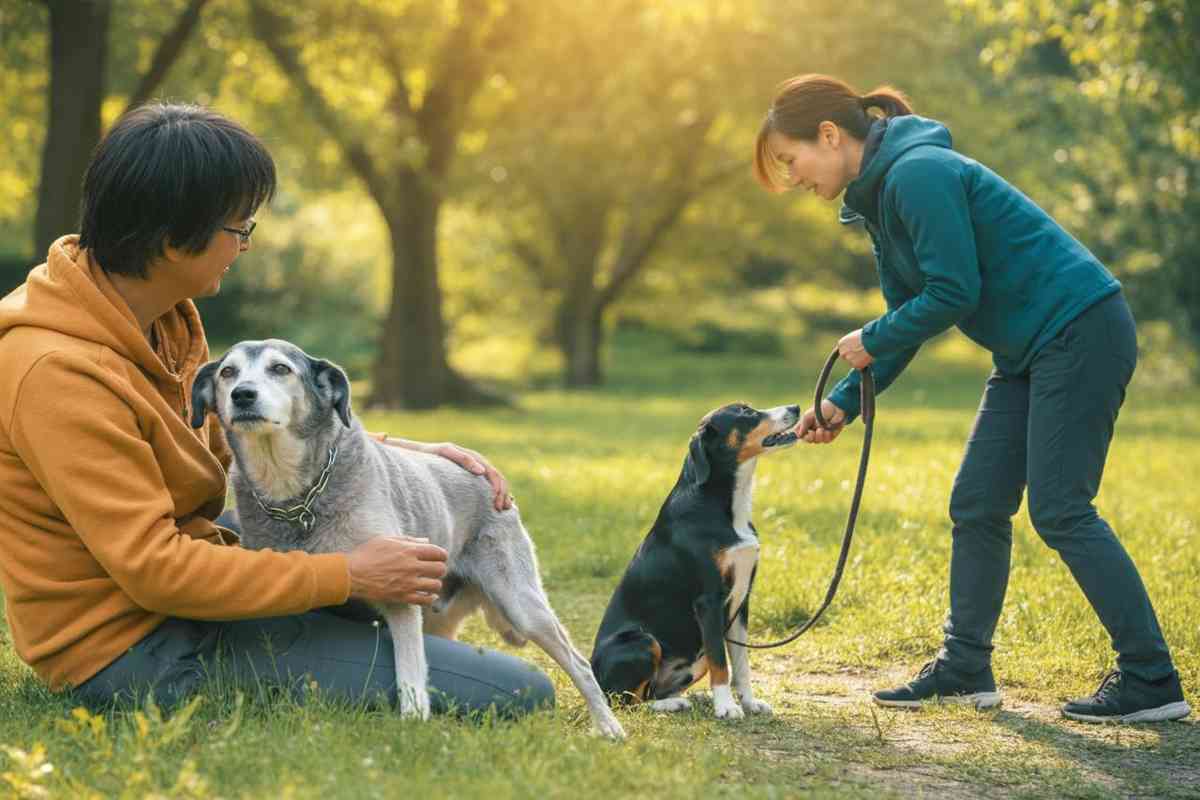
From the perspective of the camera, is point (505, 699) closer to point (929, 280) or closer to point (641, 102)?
point (929, 280)

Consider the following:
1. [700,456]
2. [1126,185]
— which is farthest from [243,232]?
[1126,185]

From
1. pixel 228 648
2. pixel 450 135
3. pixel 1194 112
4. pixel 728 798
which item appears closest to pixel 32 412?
pixel 228 648

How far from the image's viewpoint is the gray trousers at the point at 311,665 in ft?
13.7

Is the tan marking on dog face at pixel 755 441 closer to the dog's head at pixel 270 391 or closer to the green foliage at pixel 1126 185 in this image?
the dog's head at pixel 270 391

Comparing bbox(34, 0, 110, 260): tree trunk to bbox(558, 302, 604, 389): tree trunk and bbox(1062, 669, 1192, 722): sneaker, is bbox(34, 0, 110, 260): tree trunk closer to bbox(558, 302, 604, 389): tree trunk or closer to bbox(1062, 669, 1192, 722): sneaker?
bbox(1062, 669, 1192, 722): sneaker

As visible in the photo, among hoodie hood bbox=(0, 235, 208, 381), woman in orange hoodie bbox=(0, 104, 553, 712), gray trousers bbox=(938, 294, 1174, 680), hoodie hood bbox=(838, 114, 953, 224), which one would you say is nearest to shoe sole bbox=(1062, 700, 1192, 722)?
gray trousers bbox=(938, 294, 1174, 680)

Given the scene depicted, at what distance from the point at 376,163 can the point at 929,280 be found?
1820cm

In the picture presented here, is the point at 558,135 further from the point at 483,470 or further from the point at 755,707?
the point at 755,707

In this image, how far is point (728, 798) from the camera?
11.8 ft

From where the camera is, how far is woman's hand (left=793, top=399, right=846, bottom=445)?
5520 mm

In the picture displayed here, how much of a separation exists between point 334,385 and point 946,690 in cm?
277

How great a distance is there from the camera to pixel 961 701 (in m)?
5.29

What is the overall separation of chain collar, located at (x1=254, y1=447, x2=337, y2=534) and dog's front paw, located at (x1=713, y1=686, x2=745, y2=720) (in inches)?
68.6

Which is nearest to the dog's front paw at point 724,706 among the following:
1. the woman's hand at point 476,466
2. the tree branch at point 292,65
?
the woman's hand at point 476,466
